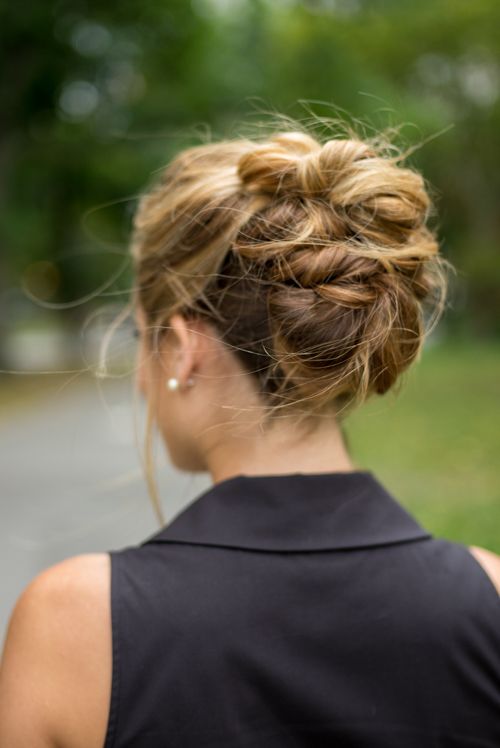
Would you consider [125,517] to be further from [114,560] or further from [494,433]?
[494,433]

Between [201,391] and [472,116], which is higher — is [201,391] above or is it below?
below

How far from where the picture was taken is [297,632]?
48.9 inches

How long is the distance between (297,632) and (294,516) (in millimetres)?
171

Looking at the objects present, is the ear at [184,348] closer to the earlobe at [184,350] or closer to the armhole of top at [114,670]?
the earlobe at [184,350]

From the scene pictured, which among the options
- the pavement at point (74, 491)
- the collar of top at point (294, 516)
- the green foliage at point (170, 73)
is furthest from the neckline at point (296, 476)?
the green foliage at point (170, 73)

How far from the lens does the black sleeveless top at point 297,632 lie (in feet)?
3.95

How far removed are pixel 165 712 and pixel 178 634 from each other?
11cm

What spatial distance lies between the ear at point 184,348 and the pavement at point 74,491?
0.67 metres

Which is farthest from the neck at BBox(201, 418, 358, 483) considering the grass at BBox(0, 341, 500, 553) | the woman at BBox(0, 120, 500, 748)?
the grass at BBox(0, 341, 500, 553)

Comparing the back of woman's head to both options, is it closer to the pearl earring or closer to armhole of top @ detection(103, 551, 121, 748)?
the pearl earring

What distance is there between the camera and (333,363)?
1.36 metres

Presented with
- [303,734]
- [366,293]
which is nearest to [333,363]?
[366,293]

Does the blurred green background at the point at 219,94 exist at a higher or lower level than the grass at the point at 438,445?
higher

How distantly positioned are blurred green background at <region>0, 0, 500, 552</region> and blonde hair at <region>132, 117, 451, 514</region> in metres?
8.59
